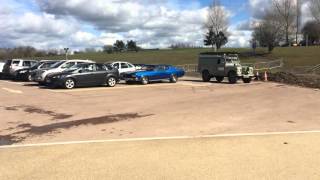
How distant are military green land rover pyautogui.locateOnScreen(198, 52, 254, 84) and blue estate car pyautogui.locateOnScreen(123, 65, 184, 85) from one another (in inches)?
95.1

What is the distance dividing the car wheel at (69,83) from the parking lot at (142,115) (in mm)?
3709

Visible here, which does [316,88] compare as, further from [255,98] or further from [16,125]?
[16,125]

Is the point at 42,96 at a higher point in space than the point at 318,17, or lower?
lower

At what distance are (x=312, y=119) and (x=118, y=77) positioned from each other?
1668 centimetres

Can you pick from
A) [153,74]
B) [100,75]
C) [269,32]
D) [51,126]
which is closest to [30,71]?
[100,75]

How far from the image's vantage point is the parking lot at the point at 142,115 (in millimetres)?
12033

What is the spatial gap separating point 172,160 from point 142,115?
7.28 metres

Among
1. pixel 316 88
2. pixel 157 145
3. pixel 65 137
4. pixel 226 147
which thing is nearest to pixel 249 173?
pixel 226 147

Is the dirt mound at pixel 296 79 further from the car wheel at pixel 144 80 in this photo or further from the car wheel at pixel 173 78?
the car wheel at pixel 144 80

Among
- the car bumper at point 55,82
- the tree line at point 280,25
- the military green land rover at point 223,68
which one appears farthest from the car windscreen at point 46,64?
the tree line at point 280,25

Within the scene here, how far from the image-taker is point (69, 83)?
89.7ft

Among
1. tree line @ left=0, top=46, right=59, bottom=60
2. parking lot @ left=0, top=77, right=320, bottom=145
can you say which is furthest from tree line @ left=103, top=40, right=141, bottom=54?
parking lot @ left=0, top=77, right=320, bottom=145

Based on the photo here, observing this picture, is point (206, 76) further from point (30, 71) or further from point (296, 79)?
point (30, 71)

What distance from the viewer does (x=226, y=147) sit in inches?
381
